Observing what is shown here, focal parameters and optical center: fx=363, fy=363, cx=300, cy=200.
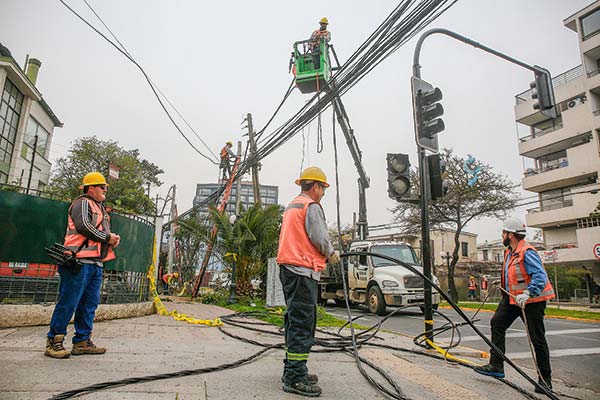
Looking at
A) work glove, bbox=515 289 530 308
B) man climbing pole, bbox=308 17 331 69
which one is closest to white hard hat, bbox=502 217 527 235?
work glove, bbox=515 289 530 308

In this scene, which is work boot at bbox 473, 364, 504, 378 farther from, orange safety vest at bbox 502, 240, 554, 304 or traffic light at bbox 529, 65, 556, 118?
traffic light at bbox 529, 65, 556, 118

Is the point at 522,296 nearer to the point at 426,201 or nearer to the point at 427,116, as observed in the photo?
the point at 426,201

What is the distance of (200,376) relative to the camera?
3.18m

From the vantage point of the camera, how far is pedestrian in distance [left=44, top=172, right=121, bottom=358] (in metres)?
3.56

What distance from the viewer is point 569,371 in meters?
4.70

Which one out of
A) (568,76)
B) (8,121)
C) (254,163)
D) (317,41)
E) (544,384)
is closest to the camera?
(544,384)

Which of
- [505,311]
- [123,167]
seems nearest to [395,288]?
[505,311]

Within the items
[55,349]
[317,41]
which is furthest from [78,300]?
[317,41]

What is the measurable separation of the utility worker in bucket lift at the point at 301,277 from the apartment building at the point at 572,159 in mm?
25224

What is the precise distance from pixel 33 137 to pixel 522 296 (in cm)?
2707

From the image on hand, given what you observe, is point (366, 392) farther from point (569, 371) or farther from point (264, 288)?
point (264, 288)

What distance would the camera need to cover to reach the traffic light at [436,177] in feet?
18.2

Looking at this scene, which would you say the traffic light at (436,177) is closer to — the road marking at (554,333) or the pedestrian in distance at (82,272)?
the road marking at (554,333)

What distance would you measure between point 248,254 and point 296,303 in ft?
34.1
